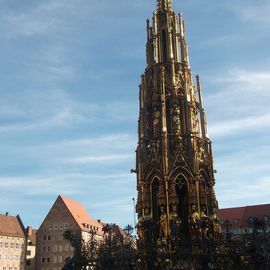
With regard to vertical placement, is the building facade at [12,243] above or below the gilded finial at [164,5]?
below

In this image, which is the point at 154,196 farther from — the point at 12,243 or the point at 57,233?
the point at 12,243

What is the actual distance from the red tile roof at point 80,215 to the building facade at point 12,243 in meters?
9.02

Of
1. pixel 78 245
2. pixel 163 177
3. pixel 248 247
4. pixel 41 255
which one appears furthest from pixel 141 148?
pixel 41 255

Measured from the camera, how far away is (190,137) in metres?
33.5

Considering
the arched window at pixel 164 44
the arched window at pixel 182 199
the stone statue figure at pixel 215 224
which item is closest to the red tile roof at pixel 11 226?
the arched window at pixel 182 199

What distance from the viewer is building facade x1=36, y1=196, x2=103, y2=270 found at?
222 feet

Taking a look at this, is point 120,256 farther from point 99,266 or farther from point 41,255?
point 41,255

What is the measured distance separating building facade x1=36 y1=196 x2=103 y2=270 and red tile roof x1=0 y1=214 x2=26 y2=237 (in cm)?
358

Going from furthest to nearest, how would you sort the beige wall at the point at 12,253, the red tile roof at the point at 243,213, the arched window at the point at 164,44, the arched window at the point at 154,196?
the red tile roof at the point at 243,213, the beige wall at the point at 12,253, the arched window at the point at 164,44, the arched window at the point at 154,196

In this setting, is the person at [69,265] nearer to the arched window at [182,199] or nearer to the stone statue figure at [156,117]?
the arched window at [182,199]

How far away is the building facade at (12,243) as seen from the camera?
6712 cm

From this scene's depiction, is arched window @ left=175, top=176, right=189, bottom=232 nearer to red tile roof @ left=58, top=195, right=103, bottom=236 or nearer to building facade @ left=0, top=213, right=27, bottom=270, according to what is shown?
red tile roof @ left=58, top=195, right=103, bottom=236

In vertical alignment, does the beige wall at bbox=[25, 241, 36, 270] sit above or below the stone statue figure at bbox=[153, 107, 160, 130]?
below

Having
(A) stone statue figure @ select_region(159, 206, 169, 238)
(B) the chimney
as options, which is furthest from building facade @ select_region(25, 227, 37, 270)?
(A) stone statue figure @ select_region(159, 206, 169, 238)
